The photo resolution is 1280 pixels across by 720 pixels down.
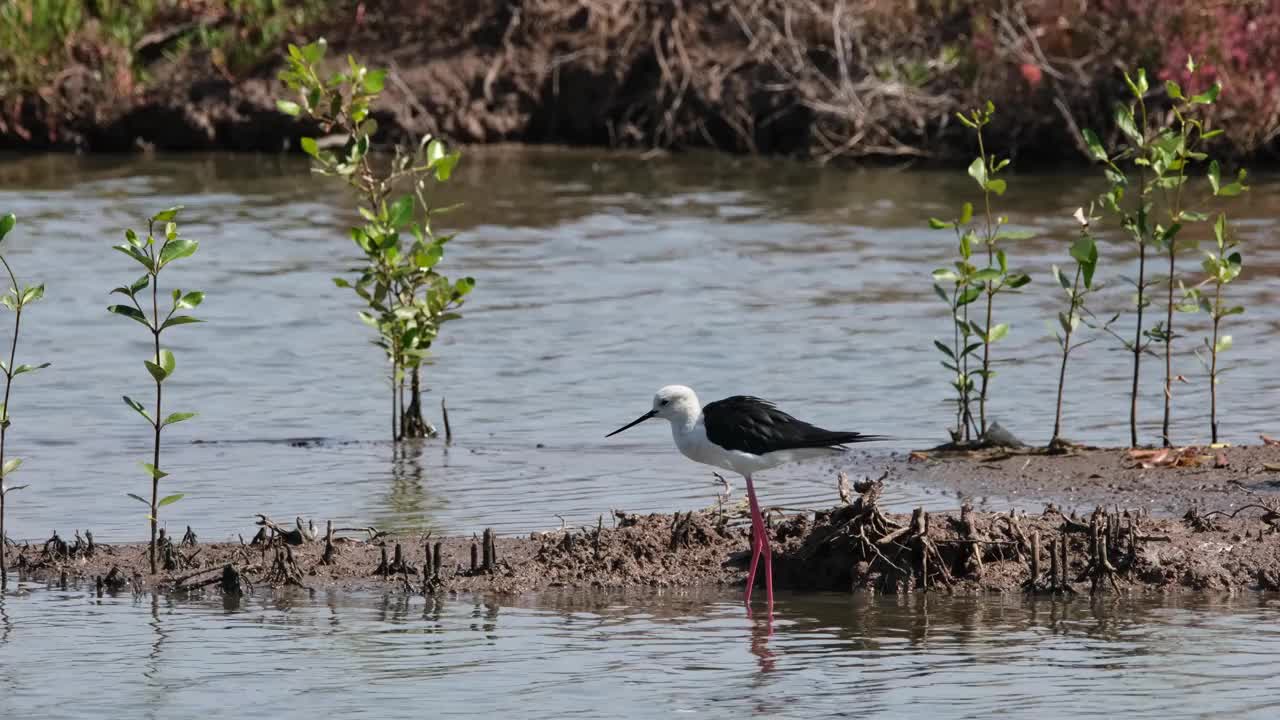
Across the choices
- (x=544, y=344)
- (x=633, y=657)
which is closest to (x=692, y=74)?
(x=544, y=344)

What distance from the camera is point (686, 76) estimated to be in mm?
19938

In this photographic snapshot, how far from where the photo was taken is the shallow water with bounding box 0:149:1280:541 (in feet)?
28.3

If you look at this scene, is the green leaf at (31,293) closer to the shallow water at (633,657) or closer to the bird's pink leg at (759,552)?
the shallow water at (633,657)

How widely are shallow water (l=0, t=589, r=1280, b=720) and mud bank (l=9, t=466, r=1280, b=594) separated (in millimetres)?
113

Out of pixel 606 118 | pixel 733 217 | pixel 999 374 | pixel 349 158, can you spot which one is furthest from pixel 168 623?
pixel 606 118

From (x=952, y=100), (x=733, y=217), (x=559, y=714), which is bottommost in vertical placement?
(x=559, y=714)

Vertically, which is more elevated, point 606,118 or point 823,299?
point 606,118

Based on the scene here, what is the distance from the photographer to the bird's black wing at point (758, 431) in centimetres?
689

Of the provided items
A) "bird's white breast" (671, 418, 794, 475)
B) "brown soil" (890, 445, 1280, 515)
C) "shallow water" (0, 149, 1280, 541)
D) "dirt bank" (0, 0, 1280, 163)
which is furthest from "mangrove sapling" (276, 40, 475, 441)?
"dirt bank" (0, 0, 1280, 163)

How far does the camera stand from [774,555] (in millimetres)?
6957

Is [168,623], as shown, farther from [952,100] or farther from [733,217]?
[952,100]

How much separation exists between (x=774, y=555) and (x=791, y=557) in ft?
0.22

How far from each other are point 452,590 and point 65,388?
471 cm

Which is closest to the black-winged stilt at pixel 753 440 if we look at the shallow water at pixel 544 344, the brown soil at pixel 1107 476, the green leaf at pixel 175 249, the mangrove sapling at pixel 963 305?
the shallow water at pixel 544 344
